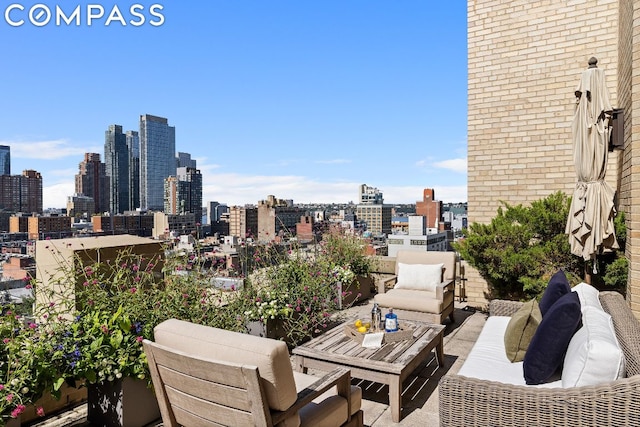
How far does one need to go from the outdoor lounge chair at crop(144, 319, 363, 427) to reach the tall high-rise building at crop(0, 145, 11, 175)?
30850 millimetres

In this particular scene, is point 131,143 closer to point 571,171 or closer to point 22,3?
point 22,3

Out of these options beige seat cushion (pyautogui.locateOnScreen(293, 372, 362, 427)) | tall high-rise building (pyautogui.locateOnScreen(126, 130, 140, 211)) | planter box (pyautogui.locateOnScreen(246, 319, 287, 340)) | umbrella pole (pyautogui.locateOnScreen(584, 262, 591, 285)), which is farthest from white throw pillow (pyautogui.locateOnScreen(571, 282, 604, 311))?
tall high-rise building (pyautogui.locateOnScreen(126, 130, 140, 211))

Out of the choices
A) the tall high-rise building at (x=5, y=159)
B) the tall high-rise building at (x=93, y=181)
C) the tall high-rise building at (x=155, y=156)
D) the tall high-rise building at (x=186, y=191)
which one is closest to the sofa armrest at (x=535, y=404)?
the tall high-rise building at (x=5, y=159)

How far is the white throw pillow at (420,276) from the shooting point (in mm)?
5426

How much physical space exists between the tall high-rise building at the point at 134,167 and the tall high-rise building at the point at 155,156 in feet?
2.08

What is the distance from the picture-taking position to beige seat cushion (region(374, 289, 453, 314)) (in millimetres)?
4875

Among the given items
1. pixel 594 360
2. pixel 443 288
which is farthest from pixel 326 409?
pixel 443 288

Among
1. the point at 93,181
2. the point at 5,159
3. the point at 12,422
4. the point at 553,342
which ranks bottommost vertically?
the point at 12,422

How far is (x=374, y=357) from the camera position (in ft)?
10.3

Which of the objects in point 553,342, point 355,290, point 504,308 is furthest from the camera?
point 355,290

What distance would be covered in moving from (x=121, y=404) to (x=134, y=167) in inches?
2416

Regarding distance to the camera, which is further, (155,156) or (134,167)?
(155,156)

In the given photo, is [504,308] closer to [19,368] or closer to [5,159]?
[19,368]

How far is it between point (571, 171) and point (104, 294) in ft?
19.3
